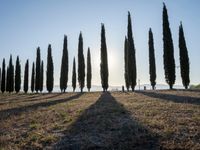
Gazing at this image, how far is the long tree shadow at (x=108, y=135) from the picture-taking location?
951 centimetres

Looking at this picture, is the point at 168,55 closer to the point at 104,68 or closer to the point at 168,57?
the point at 168,57

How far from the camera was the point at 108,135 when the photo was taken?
10.7m

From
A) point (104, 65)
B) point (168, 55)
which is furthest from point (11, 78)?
point (168, 55)

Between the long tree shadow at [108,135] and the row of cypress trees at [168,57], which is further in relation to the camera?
the row of cypress trees at [168,57]

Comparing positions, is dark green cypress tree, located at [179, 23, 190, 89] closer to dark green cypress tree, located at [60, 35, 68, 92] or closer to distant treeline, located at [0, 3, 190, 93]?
distant treeline, located at [0, 3, 190, 93]

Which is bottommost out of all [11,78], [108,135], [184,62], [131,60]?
[108,135]

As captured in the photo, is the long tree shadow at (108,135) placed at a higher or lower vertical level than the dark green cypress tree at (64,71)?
lower

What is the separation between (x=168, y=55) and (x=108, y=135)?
34.2m

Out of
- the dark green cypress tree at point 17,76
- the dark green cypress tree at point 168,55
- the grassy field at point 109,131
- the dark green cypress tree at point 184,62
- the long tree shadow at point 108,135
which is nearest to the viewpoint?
the long tree shadow at point 108,135

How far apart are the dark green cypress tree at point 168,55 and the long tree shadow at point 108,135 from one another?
96.9ft

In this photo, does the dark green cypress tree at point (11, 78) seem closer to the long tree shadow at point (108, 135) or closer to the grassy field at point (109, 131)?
the grassy field at point (109, 131)

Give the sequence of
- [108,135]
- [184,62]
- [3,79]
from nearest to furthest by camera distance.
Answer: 1. [108,135]
2. [184,62]
3. [3,79]

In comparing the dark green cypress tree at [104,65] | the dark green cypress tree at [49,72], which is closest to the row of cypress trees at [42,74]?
the dark green cypress tree at [49,72]

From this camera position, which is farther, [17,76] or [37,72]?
[17,76]
